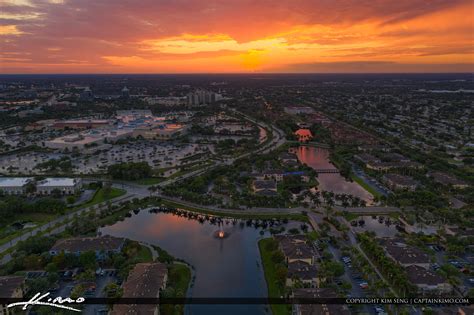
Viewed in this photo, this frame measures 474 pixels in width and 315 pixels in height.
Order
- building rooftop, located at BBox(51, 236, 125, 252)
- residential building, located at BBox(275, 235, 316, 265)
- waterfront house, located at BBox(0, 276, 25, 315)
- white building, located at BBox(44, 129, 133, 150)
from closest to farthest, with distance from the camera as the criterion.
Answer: waterfront house, located at BBox(0, 276, 25, 315)
residential building, located at BBox(275, 235, 316, 265)
building rooftop, located at BBox(51, 236, 125, 252)
white building, located at BBox(44, 129, 133, 150)

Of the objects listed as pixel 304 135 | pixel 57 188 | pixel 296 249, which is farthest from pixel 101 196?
pixel 304 135

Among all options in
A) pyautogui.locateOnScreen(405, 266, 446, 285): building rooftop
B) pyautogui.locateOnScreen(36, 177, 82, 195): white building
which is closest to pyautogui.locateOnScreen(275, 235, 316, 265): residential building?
pyautogui.locateOnScreen(405, 266, 446, 285): building rooftop

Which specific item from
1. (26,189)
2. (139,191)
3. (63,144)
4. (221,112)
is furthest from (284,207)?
(221,112)

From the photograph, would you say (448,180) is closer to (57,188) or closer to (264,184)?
(264,184)

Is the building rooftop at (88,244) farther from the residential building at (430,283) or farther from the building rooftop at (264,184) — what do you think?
the residential building at (430,283)

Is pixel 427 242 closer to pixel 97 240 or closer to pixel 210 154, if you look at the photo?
pixel 97 240

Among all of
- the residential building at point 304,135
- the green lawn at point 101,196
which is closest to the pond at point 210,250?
the green lawn at point 101,196

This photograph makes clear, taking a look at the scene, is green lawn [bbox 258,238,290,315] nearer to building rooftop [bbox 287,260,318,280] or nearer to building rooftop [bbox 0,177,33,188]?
building rooftop [bbox 287,260,318,280]
